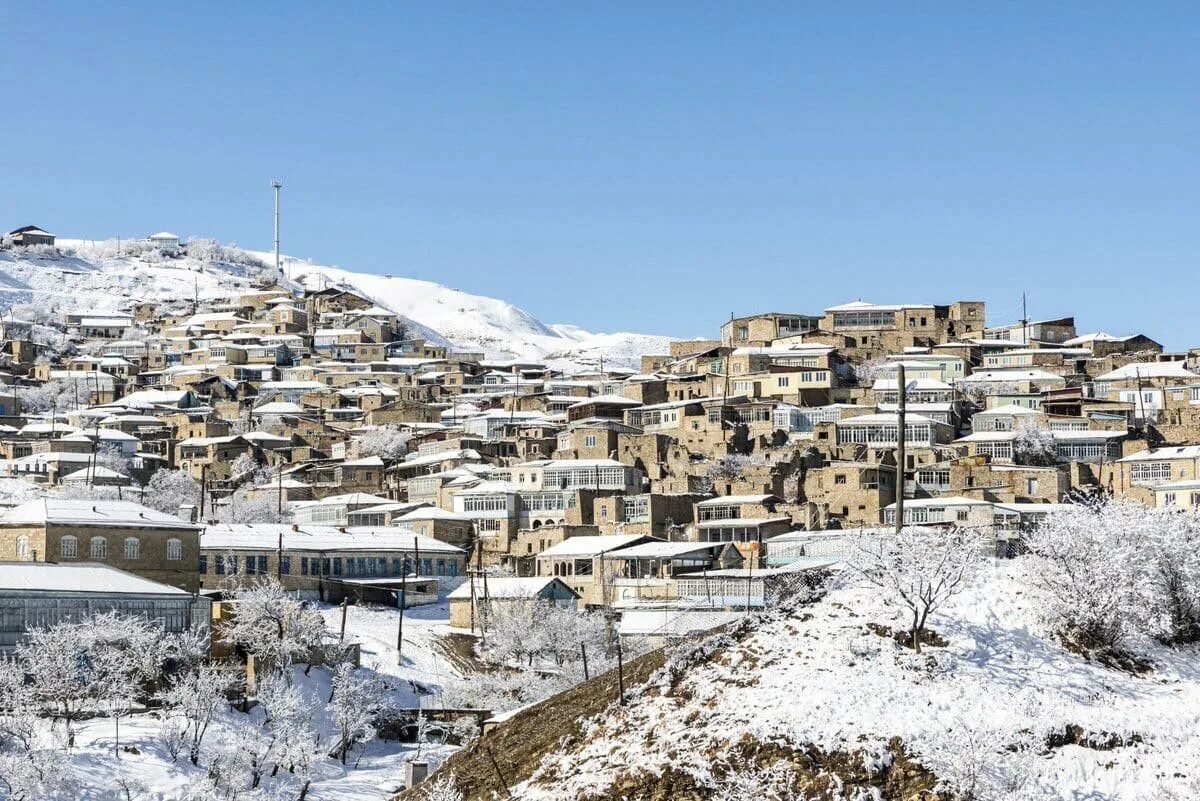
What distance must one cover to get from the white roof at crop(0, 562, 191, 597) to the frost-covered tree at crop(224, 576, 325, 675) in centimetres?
209

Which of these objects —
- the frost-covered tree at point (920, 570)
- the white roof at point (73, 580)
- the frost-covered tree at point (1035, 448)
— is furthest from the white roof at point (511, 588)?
the frost-covered tree at point (920, 570)

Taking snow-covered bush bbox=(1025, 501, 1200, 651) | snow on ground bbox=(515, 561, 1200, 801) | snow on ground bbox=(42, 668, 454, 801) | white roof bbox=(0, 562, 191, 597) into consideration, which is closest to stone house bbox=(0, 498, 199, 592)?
white roof bbox=(0, 562, 191, 597)

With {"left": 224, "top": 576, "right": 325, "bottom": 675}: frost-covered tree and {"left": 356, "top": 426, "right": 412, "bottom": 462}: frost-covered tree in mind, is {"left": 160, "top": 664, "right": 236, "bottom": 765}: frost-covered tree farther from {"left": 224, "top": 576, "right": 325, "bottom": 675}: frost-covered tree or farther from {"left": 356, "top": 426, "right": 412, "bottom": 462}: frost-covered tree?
{"left": 356, "top": 426, "right": 412, "bottom": 462}: frost-covered tree

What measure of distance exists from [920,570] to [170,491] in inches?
2875

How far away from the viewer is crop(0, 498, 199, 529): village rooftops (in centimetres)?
6256

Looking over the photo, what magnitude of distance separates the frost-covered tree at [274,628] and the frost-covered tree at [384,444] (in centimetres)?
4929

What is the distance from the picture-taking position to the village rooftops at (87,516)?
6256 centimetres

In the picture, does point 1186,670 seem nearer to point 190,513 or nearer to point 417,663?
point 417,663

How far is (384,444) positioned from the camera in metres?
112

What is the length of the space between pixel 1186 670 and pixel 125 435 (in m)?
90.6

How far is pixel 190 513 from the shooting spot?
90.6 m

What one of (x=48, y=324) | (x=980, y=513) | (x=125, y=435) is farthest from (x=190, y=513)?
(x=48, y=324)

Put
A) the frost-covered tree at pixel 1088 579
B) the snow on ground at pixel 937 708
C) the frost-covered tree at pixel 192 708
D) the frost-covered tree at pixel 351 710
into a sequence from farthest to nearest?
the frost-covered tree at pixel 351 710 < the frost-covered tree at pixel 192 708 < the frost-covered tree at pixel 1088 579 < the snow on ground at pixel 937 708

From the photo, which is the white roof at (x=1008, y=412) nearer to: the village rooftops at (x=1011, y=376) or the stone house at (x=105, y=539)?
the village rooftops at (x=1011, y=376)
